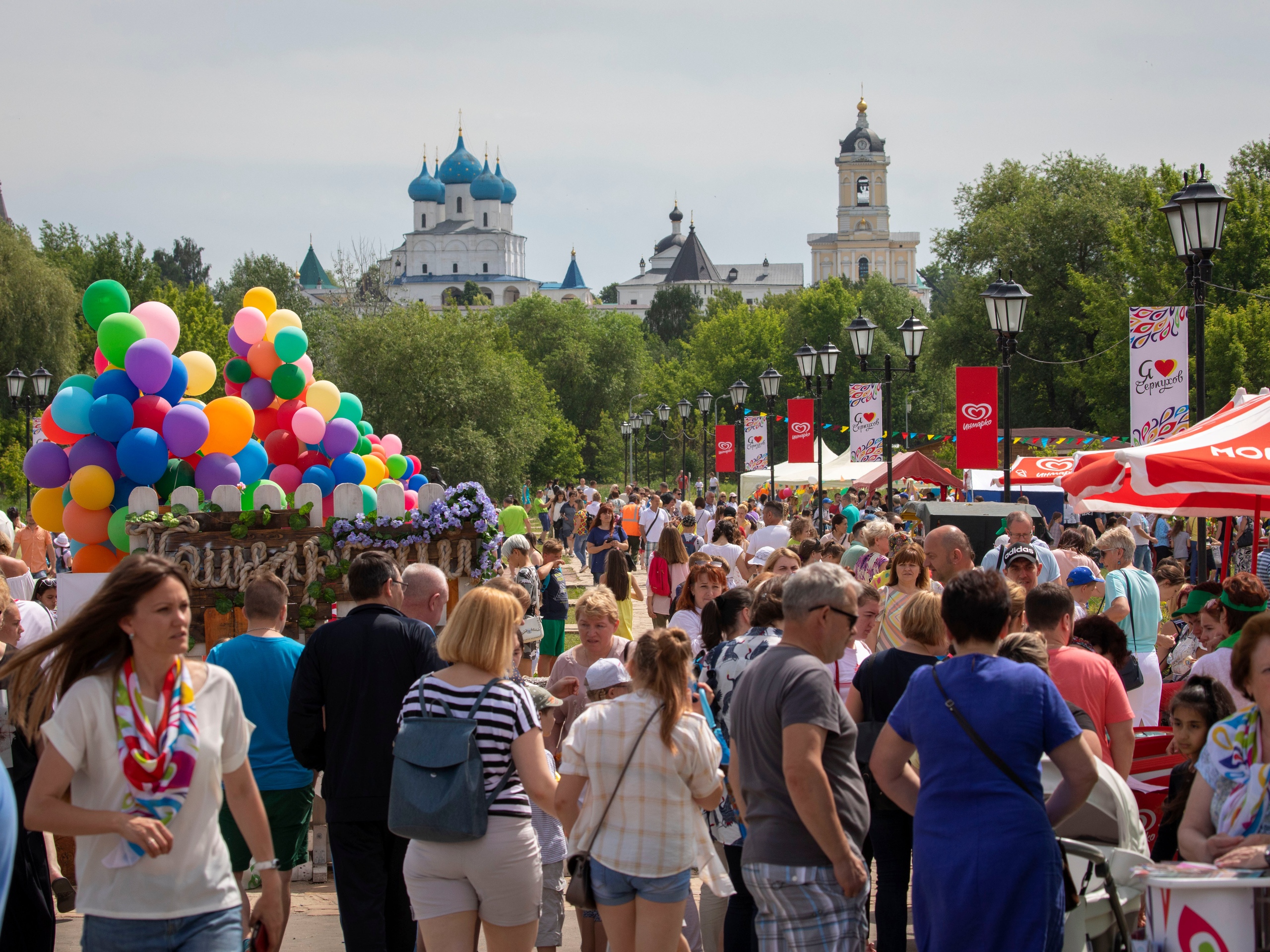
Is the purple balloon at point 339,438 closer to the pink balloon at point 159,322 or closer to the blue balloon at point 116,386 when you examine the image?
the pink balloon at point 159,322

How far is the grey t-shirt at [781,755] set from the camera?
146 inches

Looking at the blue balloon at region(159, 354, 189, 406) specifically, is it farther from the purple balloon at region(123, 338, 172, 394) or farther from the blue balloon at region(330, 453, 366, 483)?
the blue balloon at region(330, 453, 366, 483)

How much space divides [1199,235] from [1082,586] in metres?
3.29

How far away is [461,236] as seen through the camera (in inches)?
5856

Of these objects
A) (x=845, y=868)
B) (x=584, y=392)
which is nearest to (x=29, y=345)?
(x=845, y=868)

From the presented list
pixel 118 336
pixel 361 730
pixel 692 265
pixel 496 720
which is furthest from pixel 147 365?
pixel 692 265

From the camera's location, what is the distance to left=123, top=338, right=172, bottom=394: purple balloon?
11.5 meters

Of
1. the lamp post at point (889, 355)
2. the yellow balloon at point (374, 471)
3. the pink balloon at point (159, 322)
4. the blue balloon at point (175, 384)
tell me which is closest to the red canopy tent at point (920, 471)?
the lamp post at point (889, 355)

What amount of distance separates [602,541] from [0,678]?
40.7 feet

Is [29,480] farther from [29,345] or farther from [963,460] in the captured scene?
[29,345]

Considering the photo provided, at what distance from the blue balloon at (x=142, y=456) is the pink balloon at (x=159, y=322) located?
1.18 m

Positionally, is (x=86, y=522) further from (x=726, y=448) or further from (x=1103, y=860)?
(x=726, y=448)

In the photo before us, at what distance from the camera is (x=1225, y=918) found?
3412 millimetres

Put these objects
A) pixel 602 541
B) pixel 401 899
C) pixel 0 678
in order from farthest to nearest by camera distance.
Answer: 1. pixel 602 541
2. pixel 401 899
3. pixel 0 678
